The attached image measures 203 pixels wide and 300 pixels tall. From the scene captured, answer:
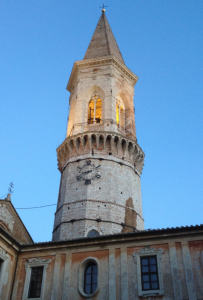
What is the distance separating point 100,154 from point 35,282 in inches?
483

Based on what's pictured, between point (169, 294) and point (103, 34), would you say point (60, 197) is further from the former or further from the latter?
point (103, 34)

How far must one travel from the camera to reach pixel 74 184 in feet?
83.8

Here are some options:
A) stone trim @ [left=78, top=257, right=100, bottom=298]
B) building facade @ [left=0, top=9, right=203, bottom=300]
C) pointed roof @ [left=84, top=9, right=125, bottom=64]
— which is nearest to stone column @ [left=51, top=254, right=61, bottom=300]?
building facade @ [left=0, top=9, right=203, bottom=300]

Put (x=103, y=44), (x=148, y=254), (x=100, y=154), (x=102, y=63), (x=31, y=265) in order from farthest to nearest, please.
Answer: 1. (x=103, y=44)
2. (x=102, y=63)
3. (x=100, y=154)
4. (x=31, y=265)
5. (x=148, y=254)

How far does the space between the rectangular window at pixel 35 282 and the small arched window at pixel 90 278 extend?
2064 mm

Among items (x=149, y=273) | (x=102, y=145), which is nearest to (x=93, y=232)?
(x=102, y=145)

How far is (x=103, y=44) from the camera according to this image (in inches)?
1368

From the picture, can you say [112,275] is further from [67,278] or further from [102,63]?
[102,63]

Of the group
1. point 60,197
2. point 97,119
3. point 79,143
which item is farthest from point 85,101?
point 60,197

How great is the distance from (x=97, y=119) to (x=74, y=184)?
22.9 ft

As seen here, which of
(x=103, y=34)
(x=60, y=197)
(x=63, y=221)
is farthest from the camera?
(x=103, y=34)

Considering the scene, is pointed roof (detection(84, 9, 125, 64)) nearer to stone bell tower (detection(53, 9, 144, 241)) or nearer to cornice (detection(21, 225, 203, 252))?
stone bell tower (detection(53, 9, 144, 241))

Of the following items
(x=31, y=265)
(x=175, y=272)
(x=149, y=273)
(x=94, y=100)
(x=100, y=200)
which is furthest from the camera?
(x=94, y=100)

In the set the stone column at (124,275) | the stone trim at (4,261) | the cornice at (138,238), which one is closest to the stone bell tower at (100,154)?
the cornice at (138,238)
